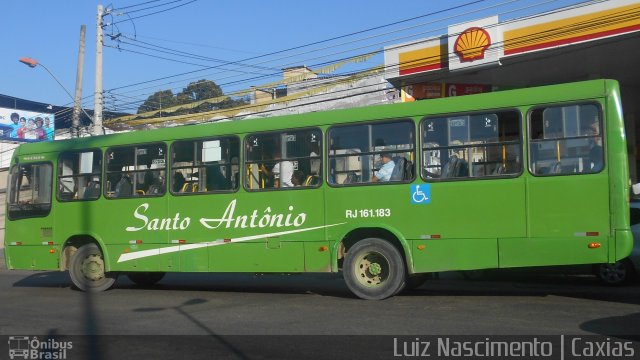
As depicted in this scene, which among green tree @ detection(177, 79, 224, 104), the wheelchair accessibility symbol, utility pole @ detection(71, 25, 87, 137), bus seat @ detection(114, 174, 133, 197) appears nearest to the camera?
the wheelchair accessibility symbol

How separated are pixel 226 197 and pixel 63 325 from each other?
11.6ft

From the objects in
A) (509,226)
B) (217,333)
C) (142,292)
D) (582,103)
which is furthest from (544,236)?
(142,292)

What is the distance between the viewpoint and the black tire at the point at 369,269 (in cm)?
989

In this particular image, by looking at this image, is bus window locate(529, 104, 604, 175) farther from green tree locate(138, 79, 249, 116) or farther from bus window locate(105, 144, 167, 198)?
green tree locate(138, 79, 249, 116)

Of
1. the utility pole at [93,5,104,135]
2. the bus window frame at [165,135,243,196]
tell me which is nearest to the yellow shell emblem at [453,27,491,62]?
the bus window frame at [165,135,243,196]

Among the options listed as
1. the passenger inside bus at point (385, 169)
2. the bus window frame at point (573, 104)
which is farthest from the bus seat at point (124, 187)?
the bus window frame at point (573, 104)

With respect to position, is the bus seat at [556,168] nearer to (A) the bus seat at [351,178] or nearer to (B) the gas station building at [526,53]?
(A) the bus seat at [351,178]

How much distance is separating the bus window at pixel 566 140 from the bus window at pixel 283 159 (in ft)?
11.5

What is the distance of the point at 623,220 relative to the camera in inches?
332

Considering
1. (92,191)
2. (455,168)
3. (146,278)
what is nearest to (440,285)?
(455,168)

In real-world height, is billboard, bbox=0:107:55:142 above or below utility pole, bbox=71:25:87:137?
above

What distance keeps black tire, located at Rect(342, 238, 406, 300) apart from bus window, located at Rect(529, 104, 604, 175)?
267cm

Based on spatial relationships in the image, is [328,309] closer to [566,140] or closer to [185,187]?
[185,187]

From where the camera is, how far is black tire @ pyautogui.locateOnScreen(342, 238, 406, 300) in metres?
9.89
